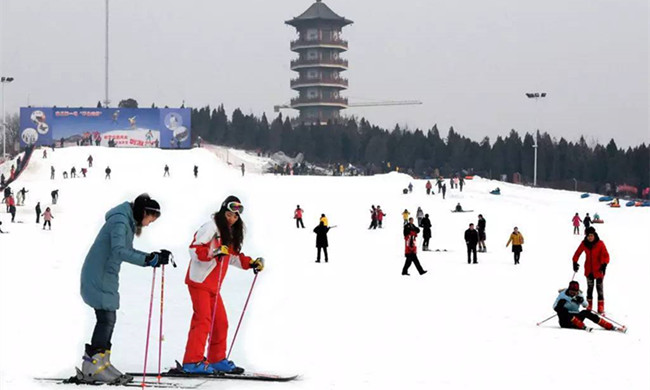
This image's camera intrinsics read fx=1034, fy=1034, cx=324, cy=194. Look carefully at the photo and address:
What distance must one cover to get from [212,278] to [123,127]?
8279 centimetres

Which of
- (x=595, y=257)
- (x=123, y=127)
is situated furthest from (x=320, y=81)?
(x=595, y=257)

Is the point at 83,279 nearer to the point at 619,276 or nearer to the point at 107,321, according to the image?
the point at 107,321

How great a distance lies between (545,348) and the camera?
8.96m

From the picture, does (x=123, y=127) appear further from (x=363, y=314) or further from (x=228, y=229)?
(x=228, y=229)

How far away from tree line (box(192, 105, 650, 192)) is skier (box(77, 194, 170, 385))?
7935 cm

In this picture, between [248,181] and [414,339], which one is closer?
[414,339]

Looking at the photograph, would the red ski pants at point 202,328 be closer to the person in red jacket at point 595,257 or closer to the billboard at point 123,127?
the person in red jacket at point 595,257

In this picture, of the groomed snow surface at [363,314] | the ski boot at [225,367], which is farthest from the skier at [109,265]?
the ski boot at [225,367]

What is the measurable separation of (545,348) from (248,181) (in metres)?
53.7

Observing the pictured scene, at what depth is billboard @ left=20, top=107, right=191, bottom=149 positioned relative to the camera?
285 feet

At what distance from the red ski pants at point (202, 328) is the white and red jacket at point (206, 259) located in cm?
6

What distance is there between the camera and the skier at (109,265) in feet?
20.9

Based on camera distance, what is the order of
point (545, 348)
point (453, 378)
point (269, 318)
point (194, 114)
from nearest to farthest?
point (453, 378), point (545, 348), point (269, 318), point (194, 114)

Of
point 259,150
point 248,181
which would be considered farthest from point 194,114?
point 248,181
